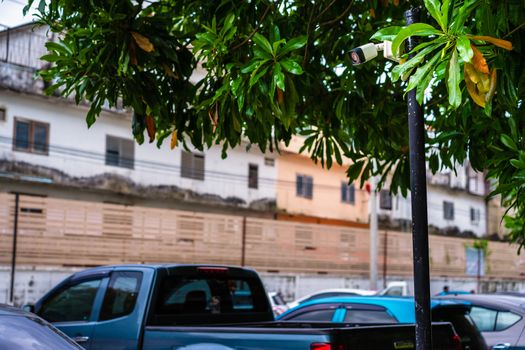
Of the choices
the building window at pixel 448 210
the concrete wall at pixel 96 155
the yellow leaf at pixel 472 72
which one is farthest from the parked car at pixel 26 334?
the building window at pixel 448 210

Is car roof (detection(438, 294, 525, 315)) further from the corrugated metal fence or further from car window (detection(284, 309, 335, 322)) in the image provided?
the corrugated metal fence

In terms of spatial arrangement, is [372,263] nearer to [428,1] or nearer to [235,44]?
[235,44]

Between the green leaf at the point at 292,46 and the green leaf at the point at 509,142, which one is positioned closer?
the green leaf at the point at 292,46

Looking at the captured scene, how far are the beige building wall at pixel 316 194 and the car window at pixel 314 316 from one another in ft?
81.0

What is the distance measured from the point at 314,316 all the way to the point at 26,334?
214 inches

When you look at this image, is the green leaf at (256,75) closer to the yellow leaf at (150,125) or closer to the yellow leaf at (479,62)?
the yellow leaf at (479,62)

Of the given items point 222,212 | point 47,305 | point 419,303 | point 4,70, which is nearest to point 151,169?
point 222,212

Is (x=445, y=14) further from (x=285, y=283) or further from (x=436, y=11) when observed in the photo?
(x=285, y=283)

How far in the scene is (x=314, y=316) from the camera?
31.1ft

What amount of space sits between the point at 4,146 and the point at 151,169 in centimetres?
628

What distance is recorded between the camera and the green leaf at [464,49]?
3.65m

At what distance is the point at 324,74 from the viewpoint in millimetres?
7738

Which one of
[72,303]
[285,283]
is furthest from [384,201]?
[72,303]

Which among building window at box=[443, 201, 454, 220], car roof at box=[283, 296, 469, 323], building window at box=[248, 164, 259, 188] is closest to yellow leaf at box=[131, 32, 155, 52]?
car roof at box=[283, 296, 469, 323]
